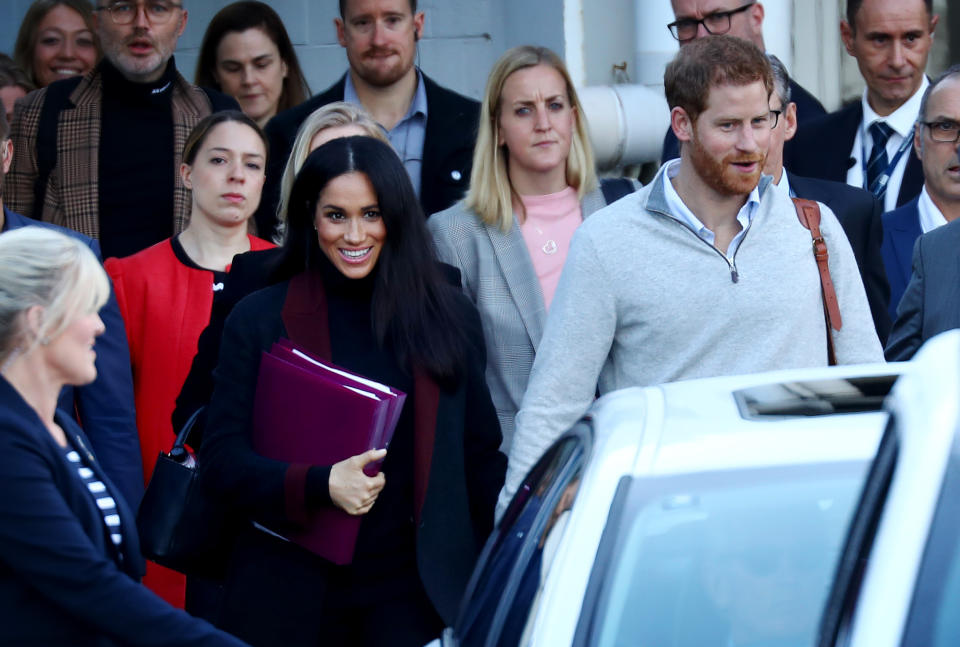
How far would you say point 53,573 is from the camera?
101 inches

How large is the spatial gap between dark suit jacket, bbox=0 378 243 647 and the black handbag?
802mm

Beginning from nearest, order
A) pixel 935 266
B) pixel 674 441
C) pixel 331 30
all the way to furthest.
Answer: pixel 674 441, pixel 935 266, pixel 331 30

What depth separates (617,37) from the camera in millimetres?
7594

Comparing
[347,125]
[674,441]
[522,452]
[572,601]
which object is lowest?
[522,452]

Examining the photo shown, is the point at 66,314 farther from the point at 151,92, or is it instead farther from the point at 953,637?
the point at 151,92

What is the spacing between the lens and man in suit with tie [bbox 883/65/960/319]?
470cm

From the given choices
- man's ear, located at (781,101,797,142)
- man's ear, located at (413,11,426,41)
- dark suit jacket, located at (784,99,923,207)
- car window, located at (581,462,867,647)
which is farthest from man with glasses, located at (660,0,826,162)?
car window, located at (581,462,867,647)

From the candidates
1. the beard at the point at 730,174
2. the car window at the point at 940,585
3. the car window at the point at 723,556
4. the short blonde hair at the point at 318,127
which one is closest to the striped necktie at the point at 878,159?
the beard at the point at 730,174

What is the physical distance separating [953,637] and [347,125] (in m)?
3.04

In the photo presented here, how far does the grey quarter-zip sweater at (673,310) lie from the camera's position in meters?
3.47

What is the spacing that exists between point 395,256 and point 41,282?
3.66 feet

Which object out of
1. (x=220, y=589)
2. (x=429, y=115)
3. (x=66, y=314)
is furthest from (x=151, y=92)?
(x=66, y=314)

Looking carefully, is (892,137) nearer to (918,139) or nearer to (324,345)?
(918,139)

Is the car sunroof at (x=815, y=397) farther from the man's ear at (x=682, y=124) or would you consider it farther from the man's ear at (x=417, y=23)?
the man's ear at (x=417, y=23)
